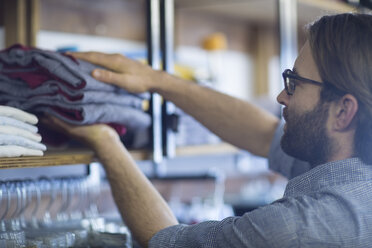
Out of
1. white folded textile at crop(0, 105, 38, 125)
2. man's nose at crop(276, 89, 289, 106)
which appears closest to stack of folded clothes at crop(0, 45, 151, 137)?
white folded textile at crop(0, 105, 38, 125)

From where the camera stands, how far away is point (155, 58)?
4.93 ft

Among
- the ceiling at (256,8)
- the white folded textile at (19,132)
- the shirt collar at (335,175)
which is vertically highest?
the ceiling at (256,8)

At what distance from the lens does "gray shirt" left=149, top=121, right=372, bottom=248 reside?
0.97m

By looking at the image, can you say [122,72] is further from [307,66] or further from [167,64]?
[307,66]

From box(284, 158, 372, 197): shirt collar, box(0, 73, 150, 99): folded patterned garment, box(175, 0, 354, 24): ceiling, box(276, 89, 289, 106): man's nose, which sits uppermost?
box(175, 0, 354, 24): ceiling

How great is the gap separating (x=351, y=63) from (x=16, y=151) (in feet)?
2.17

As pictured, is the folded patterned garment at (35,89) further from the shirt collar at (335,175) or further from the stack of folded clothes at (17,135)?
the shirt collar at (335,175)

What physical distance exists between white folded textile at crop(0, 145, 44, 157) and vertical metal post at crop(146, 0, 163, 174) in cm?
47

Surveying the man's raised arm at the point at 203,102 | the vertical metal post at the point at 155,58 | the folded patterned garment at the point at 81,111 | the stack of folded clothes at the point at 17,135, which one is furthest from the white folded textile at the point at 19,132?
the vertical metal post at the point at 155,58

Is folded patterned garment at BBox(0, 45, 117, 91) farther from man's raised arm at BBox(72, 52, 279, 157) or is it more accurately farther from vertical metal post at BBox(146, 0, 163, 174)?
vertical metal post at BBox(146, 0, 163, 174)

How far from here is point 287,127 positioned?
1.17 meters

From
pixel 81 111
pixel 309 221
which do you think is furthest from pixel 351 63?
pixel 81 111

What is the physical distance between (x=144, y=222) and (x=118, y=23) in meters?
1.36

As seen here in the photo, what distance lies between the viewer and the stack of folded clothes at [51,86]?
1143 mm
